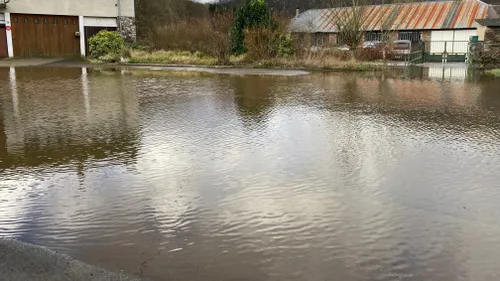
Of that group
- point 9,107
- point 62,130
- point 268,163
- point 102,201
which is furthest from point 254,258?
point 9,107

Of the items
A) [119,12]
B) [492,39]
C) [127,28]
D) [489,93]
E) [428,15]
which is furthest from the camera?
[428,15]

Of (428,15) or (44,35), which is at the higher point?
(428,15)

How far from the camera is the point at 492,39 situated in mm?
24750

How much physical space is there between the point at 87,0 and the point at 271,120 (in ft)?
90.4

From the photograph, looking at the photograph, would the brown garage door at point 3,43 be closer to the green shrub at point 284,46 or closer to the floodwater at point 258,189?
the green shrub at point 284,46

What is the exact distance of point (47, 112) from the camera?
1025cm

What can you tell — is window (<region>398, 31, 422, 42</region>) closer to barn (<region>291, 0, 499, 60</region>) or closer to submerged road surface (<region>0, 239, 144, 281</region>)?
barn (<region>291, 0, 499, 60</region>)

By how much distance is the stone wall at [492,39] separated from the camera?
2450cm

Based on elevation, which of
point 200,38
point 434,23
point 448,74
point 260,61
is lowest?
point 448,74

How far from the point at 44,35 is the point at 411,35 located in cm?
2995

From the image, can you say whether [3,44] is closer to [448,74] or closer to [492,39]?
[448,74]

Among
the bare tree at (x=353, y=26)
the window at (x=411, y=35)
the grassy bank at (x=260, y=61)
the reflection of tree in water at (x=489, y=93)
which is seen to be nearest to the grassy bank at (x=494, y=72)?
the reflection of tree in water at (x=489, y=93)

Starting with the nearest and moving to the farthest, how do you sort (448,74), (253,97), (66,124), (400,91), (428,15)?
(66,124) < (253,97) < (400,91) < (448,74) < (428,15)

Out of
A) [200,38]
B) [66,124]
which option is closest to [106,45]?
[200,38]
